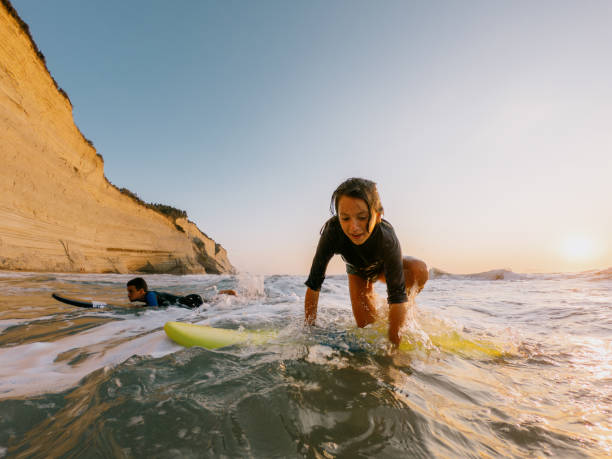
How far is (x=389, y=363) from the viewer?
194cm

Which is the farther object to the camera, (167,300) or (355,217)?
(167,300)

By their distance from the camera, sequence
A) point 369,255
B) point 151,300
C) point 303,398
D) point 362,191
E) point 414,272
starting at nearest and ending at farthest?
point 303,398 → point 362,191 → point 369,255 → point 414,272 → point 151,300

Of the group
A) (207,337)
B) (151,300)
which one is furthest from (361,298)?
(151,300)

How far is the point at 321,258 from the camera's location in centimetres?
279

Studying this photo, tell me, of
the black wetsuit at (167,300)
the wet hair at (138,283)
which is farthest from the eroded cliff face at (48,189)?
the black wetsuit at (167,300)

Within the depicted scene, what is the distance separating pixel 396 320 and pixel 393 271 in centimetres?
42

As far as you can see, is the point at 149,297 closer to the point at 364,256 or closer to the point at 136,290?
the point at 136,290

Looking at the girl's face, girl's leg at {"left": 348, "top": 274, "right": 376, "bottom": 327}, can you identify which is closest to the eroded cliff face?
girl's leg at {"left": 348, "top": 274, "right": 376, "bottom": 327}

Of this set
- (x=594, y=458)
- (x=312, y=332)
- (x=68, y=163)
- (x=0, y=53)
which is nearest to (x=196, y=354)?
(x=312, y=332)

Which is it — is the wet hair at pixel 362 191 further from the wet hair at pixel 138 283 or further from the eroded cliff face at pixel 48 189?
the eroded cliff face at pixel 48 189

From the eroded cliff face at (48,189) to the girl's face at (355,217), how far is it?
1263 centimetres

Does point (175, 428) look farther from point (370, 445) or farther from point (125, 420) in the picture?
point (370, 445)

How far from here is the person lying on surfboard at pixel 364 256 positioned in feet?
7.61

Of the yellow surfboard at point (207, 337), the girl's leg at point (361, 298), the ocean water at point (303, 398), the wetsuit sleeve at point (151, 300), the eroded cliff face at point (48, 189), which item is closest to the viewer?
the ocean water at point (303, 398)
